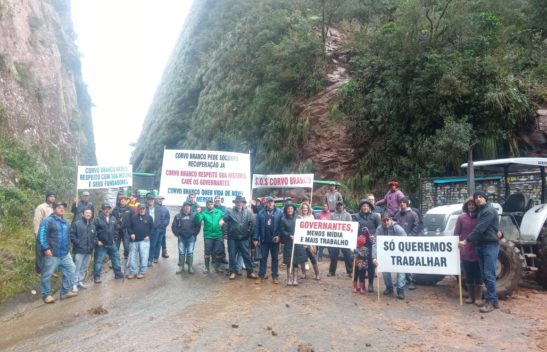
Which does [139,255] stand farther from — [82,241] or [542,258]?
[542,258]

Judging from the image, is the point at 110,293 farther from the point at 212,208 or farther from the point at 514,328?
the point at 514,328

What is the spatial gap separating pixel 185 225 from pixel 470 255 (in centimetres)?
592

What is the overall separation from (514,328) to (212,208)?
6.32 meters

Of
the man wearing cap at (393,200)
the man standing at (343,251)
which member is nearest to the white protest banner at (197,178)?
the man standing at (343,251)

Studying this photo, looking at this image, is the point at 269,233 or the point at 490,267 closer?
the point at 490,267

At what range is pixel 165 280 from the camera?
10172 millimetres

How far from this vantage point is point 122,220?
421 inches

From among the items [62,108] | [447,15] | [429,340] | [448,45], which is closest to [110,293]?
[429,340]

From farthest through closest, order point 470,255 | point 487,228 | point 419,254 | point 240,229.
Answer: point 240,229, point 419,254, point 470,255, point 487,228

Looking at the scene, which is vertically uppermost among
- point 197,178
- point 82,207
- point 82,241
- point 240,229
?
point 197,178

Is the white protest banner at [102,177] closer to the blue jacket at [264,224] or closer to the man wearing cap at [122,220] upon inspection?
the man wearing cap at [122,220]

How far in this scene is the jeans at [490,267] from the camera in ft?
25.3

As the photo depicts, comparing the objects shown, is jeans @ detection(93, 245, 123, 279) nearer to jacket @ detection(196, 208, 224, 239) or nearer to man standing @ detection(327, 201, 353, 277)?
jacket @ detection(196, 208, 224, 239)

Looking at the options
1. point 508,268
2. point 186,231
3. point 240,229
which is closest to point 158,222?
point 186,231
